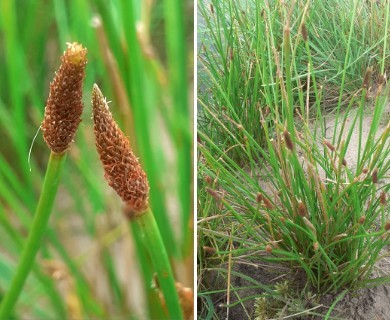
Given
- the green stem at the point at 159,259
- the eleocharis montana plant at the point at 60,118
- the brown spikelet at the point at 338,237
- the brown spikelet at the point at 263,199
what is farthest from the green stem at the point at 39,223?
the brown spikelet at the point at 338,237

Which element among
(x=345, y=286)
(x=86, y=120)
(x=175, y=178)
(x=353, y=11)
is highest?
(x=353, y=11)

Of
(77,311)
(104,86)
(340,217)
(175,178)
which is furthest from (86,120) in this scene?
(340,217)

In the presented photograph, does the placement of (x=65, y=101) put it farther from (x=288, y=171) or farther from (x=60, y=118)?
(x=288, y=171)

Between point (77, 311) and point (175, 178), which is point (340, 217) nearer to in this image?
point (175, 178)

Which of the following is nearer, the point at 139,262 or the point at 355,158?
the point at 139,262

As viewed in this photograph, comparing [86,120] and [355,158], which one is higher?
[86,120]

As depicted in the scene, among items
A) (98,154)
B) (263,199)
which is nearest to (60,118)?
(98,154)
